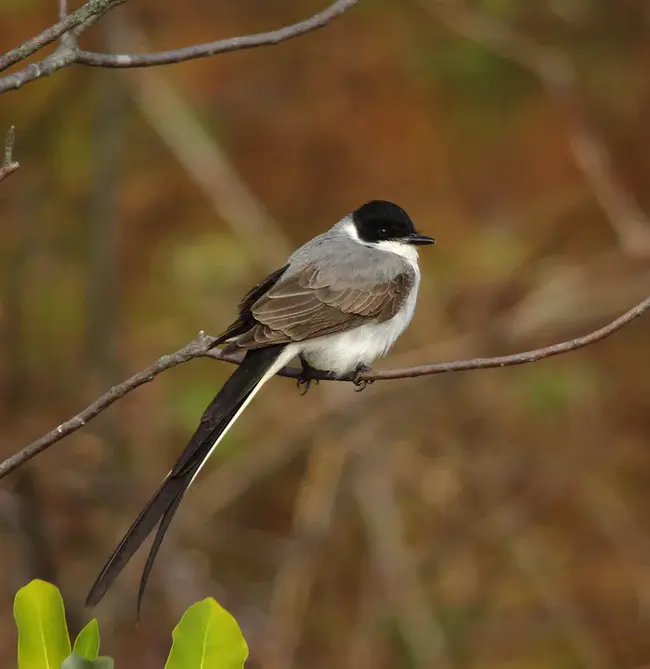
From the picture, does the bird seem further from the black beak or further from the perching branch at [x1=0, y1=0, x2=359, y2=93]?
the perching branch at [x1=0, y1=0, x2=359, y2=93]

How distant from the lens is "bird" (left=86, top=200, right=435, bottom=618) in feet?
10.3

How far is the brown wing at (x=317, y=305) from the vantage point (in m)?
3.38

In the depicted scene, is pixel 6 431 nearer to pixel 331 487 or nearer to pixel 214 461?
pixel 214 461

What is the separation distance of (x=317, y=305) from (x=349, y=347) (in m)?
0.20

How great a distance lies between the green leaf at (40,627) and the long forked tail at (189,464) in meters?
0.22

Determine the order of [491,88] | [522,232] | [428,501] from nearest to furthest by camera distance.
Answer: [428,501], [522,232], [491,88]

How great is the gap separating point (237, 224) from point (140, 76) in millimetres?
1106

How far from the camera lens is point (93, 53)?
7.63 ft

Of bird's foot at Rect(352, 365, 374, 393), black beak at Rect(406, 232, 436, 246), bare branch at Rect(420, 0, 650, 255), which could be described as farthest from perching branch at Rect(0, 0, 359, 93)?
bare branch at Rect(420, 0, 650, 255)

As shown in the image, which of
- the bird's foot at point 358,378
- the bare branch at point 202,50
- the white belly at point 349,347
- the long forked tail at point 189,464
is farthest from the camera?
the white belly at point 349,347

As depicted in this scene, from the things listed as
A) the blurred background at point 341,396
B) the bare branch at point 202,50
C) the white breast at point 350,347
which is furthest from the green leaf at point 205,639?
the blurred background at point 341,396

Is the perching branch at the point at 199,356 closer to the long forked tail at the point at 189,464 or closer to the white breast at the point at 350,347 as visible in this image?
the long forked tail at the point at 189,464

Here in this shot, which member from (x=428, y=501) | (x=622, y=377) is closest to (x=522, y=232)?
(x=622, y=377)

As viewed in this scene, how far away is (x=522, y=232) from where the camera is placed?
293 inches
